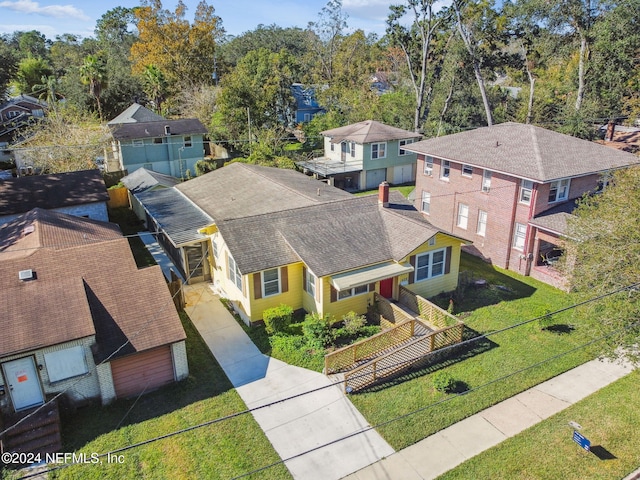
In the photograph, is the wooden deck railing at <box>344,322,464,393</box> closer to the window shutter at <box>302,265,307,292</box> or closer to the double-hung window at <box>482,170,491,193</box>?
the window shutter at <box>302,265,307,292</box>

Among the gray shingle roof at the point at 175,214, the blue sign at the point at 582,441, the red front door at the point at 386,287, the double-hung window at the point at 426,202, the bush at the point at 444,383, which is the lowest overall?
the blue sign at the point at 582,441

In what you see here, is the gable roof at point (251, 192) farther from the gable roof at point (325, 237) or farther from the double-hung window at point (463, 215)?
the double-hung window at point (463, 215)

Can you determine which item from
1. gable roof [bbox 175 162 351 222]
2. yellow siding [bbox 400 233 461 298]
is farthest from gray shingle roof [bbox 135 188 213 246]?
yellow siding [bbox 400 233 461 298]

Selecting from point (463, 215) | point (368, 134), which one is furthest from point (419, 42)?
point (463, 215)

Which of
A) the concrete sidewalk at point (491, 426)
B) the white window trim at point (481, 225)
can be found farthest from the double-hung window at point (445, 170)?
the concrete sidewalk at point (491, 426)

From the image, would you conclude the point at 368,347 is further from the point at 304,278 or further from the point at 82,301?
the point at 82,301
